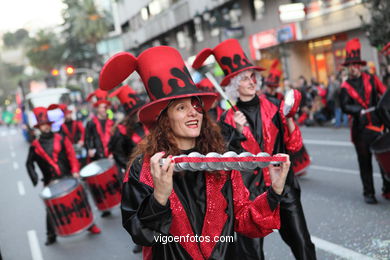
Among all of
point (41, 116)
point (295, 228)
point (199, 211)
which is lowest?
point (295, 228)

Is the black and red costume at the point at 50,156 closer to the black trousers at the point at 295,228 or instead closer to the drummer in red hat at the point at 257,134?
the drummer in red hat at the point at 257,134

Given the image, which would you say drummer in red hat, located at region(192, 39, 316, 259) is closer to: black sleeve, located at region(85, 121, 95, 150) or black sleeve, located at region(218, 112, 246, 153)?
black sleeve, located at region(218, 112, 246, 153)

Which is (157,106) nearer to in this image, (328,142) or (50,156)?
(50,156)

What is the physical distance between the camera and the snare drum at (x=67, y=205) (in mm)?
6910

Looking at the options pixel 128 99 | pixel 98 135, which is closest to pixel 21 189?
pixel 98 135

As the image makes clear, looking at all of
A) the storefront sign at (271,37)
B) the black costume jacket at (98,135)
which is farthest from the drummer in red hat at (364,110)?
the storefront sign at (271,37)

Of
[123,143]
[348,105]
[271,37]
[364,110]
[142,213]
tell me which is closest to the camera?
[142,213]

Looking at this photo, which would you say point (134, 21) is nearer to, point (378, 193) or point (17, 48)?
point (378, 193)

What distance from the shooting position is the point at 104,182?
7953mm

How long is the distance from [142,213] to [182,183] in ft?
1.10

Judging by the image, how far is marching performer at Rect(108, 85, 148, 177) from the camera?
24.0 ft

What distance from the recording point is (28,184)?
1552 centimetres

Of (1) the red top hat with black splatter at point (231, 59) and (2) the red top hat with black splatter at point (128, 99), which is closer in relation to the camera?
(1) the red top hat with black splatter at point (231, 59)

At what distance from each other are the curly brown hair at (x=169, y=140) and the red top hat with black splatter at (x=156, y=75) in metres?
0.07
